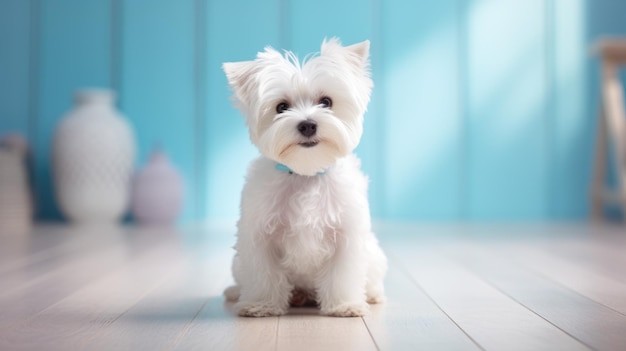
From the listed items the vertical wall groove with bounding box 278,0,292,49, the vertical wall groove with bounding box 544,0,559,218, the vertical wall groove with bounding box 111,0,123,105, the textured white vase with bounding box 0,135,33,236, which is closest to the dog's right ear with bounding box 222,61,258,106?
the textured white vase with bounding box 0,135,33,236

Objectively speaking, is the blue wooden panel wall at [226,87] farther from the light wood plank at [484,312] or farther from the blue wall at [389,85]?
the light wood plank at [484,312]

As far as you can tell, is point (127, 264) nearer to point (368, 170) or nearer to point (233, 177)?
point (233, 177)

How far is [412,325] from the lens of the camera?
1689 mm

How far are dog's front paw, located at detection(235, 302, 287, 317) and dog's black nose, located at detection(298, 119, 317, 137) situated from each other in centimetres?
44

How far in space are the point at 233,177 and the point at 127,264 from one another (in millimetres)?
2015

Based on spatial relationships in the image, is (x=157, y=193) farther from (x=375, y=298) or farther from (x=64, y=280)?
(x=375, y=298)

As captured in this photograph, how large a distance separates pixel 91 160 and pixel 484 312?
127 inches

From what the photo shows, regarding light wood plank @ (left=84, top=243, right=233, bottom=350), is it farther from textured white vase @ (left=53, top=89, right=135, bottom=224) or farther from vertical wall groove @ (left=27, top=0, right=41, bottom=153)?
vertical wall groove @ (left=27, top=0, right=41, bottom=153)

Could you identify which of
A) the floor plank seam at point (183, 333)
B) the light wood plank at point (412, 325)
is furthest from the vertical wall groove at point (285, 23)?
the floor plank seam at point (183, 333)

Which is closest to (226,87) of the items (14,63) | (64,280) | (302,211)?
(14,63)

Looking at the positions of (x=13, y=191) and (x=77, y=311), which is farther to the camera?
(x=13, y=191)

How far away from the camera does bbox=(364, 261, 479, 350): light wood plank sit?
1.49 meters

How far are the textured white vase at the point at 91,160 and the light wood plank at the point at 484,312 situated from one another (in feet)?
7.84

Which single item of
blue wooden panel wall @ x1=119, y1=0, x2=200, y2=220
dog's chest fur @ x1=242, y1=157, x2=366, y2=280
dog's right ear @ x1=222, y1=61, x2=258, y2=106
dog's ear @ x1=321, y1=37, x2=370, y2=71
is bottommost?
dog's chest fur @ x1=242, y1=157, x2=366, y2=280
